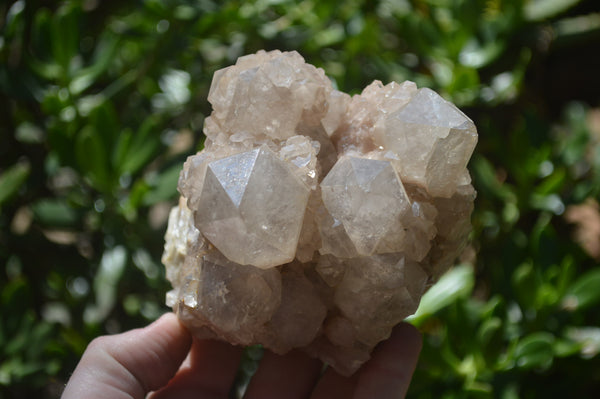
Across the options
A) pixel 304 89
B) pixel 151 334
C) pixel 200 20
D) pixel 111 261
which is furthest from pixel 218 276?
pixel 200 20

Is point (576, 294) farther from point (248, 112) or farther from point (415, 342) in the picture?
point (248, 112)

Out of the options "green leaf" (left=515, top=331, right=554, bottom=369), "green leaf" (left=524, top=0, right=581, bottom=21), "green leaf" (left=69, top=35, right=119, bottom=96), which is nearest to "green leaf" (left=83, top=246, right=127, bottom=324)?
"green leaf" (left=69, top=35, right=119, bottom=96)

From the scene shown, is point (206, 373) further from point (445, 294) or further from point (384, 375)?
point (445, 294)

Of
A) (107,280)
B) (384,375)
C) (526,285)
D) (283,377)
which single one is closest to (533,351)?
(526,285)

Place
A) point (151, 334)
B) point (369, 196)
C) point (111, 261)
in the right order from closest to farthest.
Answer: point (369, 196) < point (151, 334) < point (111, 261)

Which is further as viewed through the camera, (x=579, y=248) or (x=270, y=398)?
(x=579, y=248)
